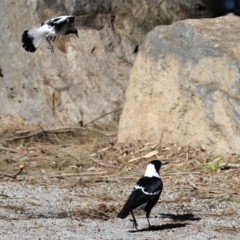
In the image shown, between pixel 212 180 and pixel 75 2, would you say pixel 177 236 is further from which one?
pixel 75 2

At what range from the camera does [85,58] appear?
13.2 m

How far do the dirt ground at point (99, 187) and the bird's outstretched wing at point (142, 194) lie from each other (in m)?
0.21

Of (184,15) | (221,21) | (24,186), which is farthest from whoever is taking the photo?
(184,15)

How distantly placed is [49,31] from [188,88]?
1933mm

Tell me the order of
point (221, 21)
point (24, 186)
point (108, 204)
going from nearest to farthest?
point (108, 204) < point (24, 186) < point (221, 21)

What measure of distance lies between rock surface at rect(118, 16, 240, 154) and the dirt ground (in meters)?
0.21

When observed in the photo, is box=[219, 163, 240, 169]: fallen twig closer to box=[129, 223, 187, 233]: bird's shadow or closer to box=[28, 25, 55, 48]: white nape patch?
box=[129, 223, 187, 233]: bird's shadow

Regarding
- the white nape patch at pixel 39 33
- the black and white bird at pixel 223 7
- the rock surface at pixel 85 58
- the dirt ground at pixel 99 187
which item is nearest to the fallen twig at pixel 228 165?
the dirt ground at pixel 99 187

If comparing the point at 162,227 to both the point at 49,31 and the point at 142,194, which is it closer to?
the point at 142,194

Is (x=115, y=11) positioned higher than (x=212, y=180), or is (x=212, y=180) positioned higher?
(x=115, y=11)

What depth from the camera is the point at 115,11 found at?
13.5 meters

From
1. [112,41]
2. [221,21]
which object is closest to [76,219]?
[221,21]

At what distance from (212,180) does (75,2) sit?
4263 mm

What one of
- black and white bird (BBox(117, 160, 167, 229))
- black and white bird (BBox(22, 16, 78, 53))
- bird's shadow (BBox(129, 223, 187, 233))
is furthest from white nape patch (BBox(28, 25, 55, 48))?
bird's shadow (BBox(129, 223, 187, 233))
